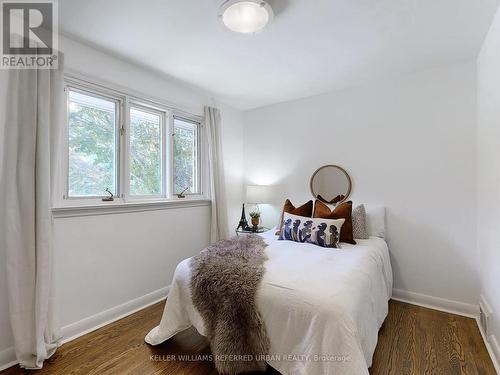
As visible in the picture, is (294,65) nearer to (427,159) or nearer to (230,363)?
(427,159)

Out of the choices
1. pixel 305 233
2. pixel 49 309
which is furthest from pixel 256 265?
pixel 49 309

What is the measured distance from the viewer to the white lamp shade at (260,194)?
132 inches

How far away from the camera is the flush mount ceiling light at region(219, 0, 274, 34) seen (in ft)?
5.01

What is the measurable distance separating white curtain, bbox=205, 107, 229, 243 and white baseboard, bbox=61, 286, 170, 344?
2.93 feet

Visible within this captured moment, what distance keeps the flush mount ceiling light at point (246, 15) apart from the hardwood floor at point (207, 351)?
2243 millimetres

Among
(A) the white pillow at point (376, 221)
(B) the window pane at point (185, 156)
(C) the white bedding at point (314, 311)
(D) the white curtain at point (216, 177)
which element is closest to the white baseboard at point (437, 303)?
(A) the white pillow at point (376, 221)

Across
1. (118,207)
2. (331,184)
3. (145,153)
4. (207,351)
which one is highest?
(145,153)

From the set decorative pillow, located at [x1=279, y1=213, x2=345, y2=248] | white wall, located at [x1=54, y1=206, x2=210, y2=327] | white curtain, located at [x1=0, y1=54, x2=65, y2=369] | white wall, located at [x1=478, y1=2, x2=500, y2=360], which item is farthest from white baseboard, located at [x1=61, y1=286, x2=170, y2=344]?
white wall, located at [x1=478, y1=2, x2=500, y2=360]

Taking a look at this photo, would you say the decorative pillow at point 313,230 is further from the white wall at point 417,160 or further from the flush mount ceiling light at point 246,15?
the flush mount ceiling light at point 246,15

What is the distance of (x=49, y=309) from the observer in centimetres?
175

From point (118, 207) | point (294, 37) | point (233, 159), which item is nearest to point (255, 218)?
point (233, 159)

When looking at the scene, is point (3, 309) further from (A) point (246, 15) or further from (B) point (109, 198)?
(A) point (246, 15)

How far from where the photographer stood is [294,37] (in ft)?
6.36

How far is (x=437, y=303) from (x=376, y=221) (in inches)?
36.3
